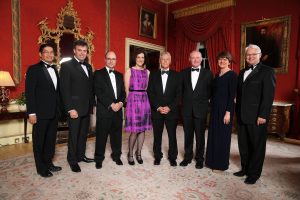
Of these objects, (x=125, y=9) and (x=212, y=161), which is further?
(x=125, y=9)

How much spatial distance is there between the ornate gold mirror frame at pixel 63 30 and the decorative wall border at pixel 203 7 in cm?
335

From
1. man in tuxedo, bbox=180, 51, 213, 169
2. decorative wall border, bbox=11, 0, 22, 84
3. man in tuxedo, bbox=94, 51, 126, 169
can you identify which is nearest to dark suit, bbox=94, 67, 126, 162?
man in tuxedo, bbox=94, 51, 126, 169

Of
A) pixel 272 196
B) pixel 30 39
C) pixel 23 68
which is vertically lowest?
pixel 272 196

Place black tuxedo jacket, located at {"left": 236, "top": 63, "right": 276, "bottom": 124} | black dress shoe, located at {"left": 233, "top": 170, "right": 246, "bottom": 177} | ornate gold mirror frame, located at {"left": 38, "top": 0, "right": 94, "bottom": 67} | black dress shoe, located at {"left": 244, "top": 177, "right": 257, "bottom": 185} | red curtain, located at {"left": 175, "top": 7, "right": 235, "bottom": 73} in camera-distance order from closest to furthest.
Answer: black tuxedo jacket, located at {"left": 236, "top": 63, "right": 276, "bottom": 124} → black dress shoe, located at {"left": 244, "top": 177, "right": 257, "bottom": 185} → black dress shoe, located at {"left": 233, "top": 170, "right": 246, "bottom": 177} → ornate gold mirror frame, located at {"left": 38, "top": 0, "right": 94, "bottom": 67} → red curtain, located at {"left": 175, "top": 7, "right": 235, "bottom": 73}

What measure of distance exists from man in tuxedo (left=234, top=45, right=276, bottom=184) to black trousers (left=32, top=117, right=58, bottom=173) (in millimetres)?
2364

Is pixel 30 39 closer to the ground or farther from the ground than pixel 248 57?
farther from the ground

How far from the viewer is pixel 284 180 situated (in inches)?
118

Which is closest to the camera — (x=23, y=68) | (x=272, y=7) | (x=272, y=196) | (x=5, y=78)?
(x=272, y=196)

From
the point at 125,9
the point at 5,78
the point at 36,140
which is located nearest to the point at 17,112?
the point at 5,78

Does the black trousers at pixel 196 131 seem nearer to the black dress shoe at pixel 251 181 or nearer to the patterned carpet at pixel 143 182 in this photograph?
the patterned carpet at pixel 143 182

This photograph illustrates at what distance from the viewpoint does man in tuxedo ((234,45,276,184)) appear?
9.00ft

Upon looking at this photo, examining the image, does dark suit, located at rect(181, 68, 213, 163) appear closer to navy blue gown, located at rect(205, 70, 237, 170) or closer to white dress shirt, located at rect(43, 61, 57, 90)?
navy blue gown, located at rect(205, 70, 237, 170)

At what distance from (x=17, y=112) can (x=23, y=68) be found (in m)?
0.94

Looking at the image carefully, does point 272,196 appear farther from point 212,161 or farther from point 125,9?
point 125,9
